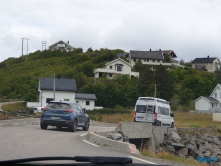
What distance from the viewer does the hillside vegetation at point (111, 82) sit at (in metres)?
79.0

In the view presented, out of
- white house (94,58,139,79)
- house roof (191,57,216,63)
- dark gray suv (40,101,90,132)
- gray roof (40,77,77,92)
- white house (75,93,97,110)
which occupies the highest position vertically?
house roof (191,57,216,63)

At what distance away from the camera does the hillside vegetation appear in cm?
7900

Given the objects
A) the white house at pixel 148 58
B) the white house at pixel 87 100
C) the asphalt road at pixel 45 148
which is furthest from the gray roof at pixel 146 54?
the asphalt road at pixel 45 148

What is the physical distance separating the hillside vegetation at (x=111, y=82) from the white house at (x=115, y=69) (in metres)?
2.83

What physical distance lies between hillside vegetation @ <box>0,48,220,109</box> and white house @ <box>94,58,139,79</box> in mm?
2830

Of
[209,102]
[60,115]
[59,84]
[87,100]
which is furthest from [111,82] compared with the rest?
[60,115]

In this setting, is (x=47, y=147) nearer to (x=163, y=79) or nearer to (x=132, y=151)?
(x=132, y=151)

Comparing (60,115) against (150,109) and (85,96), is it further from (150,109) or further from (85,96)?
(85,96)

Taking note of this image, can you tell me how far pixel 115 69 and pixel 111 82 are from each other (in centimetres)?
1894

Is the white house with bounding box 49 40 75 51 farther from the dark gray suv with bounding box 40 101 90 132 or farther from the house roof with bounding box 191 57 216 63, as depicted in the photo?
the dark gray suv with bounding box 40 101 90 132

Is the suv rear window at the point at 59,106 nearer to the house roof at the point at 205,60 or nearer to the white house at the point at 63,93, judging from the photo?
the white house at the point at 63,93

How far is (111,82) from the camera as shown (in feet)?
281

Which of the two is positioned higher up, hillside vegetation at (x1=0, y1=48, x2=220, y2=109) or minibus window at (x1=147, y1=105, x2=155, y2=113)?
hillside vegetation at (x1=0, y1=48, x2=220, y2=109)

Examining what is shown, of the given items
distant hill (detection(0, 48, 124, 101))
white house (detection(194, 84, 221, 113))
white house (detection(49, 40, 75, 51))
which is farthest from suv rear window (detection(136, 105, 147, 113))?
white house (detection(49, 40, 75, 51))
